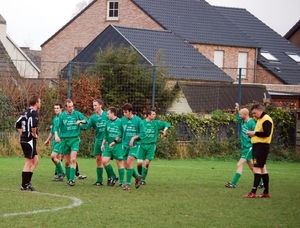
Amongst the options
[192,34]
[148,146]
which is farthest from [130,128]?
[192,34]

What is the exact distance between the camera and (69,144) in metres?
18.4

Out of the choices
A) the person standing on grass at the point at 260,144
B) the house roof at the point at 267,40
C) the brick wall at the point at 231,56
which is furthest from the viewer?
the house roof at the point at 267,40

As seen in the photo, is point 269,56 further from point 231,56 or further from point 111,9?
point 111,9

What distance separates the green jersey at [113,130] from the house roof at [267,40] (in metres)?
39.5

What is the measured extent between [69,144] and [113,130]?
→ 116 cm

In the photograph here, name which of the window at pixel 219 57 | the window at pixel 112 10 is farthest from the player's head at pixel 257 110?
the window at pixel 112 10

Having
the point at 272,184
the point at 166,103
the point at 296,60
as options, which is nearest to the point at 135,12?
the point at 296,60

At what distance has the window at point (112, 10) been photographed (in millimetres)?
55812

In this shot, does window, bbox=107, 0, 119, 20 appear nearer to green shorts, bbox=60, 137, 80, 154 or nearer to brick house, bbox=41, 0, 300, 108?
brick house, bbox=41, 0, 300, 108

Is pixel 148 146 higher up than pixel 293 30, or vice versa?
pixel 293 30

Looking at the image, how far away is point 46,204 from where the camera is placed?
13.8 m

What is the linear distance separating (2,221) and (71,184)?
5913 millimetres

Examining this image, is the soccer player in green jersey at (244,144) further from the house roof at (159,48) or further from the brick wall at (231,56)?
the brick wall at (231,56)

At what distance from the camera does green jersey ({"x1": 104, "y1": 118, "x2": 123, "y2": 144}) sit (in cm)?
1791
